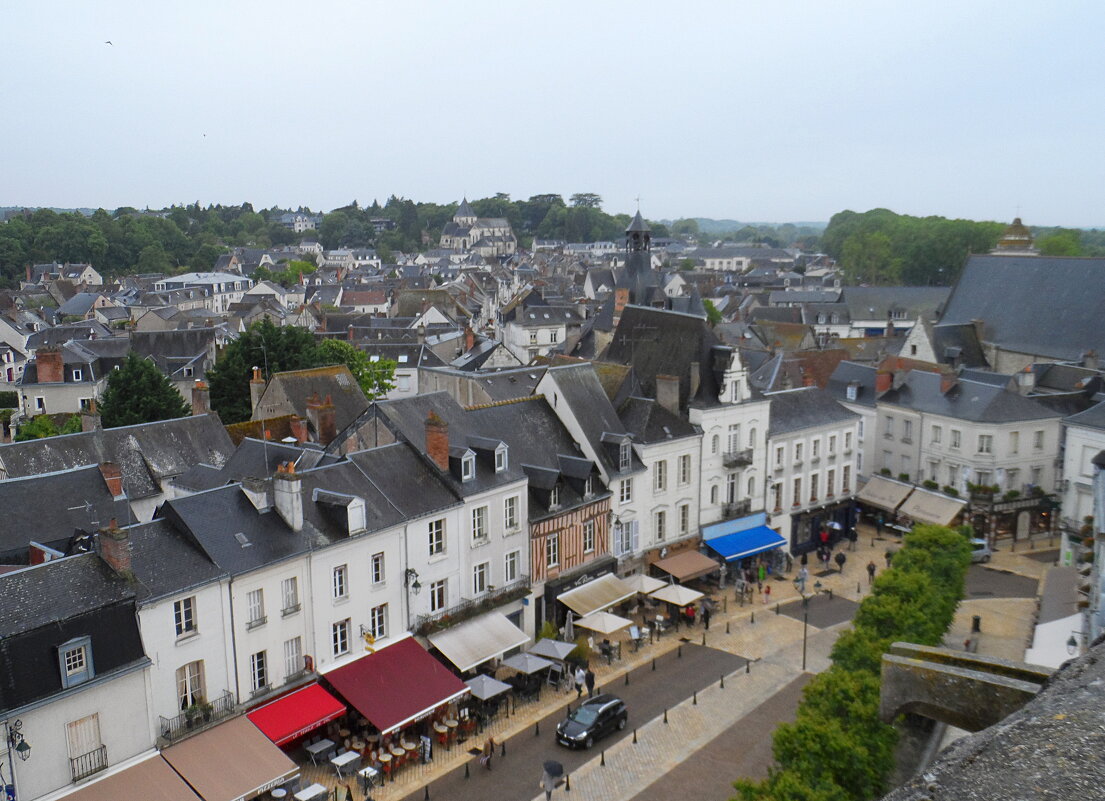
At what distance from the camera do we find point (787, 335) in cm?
6850

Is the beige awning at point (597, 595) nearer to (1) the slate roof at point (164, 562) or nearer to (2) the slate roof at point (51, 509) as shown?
(1) the slate roof at point (164, 562)

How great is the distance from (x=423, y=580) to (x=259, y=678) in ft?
16.0

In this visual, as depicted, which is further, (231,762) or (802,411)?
(802,411)

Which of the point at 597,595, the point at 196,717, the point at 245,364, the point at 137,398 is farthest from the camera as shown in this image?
the point at 245,364

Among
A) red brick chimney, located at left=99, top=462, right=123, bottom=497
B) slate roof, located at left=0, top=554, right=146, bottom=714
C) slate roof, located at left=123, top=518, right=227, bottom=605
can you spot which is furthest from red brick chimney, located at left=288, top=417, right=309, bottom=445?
slate roof, located at left=0, top=554, right=146, bottom=714

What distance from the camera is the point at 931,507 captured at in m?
35.8

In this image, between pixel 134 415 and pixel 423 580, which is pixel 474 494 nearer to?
pixel 423 580

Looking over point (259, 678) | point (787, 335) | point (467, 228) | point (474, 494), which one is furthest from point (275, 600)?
point (467, 228)

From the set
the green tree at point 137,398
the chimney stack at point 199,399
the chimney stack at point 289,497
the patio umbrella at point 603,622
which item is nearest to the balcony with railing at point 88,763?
the chimney stack at point 289,497

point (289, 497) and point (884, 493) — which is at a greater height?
point (289, 497)

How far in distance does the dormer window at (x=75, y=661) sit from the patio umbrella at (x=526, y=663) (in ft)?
33.1

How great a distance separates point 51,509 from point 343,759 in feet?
35.0

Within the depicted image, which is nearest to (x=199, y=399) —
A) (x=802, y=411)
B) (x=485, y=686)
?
(x=485, y=686)

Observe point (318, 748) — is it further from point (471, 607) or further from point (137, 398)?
point (137, 398)
